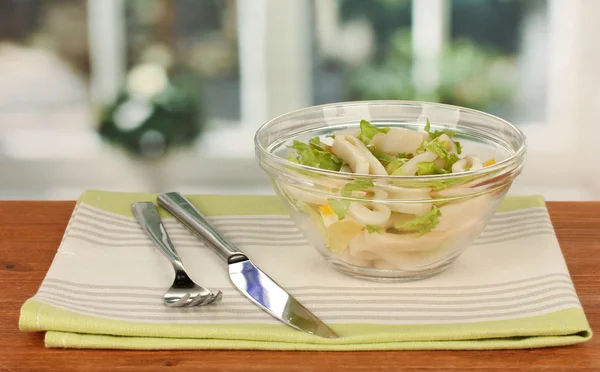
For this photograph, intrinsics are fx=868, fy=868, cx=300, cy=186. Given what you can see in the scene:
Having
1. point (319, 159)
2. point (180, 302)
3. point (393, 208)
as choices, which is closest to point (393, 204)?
point (393, 208)

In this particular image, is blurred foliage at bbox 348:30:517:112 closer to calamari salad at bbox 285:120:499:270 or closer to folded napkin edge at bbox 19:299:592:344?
calamari salad at bbox 285:120:499:270

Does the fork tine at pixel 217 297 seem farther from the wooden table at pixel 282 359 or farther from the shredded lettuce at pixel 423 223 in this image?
the shredded lettuce at pixel 423 223

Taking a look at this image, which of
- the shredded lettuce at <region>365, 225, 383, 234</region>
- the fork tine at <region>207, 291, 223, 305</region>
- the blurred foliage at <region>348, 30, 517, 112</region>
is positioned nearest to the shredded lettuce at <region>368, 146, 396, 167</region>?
the shredded lettuce at <region>365, 225, 383, 234</region>

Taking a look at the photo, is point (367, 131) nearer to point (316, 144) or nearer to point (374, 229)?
point (316, 144)

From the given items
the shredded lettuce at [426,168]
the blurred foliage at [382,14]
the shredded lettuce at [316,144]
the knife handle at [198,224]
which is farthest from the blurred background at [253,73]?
the shredded lettuce at [426,168]

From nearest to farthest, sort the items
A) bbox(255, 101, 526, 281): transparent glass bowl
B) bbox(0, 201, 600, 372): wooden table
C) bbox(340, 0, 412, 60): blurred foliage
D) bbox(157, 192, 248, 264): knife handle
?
bbox(0, 201, 600, 372): wooden table, bbox(255, 101, 526, 281): transparent glass bowl, bbox(157, 192, 248, 264): knife handle, bbox(340, 0, 412, 60): blurred foliage
